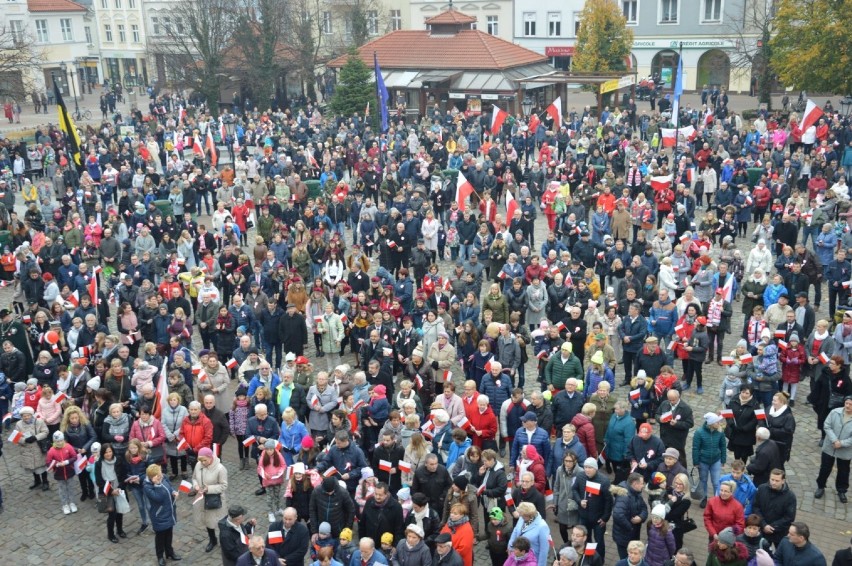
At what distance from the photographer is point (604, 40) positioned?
160 ft

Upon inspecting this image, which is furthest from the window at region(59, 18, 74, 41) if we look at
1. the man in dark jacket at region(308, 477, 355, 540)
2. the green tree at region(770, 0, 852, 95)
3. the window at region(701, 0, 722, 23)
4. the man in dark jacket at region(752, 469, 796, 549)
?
the man in dark jacket at region(752, 469, 796, 549)

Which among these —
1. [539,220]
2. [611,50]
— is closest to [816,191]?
[539,220]

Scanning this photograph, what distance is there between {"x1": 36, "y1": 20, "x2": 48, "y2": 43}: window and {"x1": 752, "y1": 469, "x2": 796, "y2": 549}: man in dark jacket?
72.1 meters

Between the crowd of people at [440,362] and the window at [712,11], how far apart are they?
31942 mm

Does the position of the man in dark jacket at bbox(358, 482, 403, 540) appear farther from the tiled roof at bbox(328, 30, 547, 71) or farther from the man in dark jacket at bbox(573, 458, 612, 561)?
the tiled roof at bbox(328, 30, 547, 71)

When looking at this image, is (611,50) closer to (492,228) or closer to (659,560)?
(492,228)

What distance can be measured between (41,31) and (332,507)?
7065cm

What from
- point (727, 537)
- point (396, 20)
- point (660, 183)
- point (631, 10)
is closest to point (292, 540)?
point (727, 537)

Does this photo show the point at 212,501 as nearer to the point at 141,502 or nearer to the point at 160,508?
the point at 160,508

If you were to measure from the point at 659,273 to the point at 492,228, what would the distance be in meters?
4.70

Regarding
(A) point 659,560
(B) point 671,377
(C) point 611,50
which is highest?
(C) point 611,50

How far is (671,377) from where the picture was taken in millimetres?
12047

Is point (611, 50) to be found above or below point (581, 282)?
above

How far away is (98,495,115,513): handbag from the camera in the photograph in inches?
434
